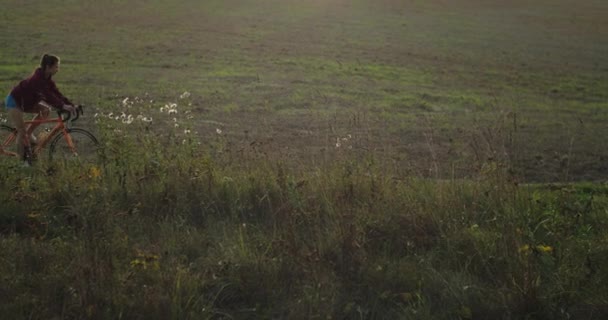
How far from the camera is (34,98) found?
9.50 meters

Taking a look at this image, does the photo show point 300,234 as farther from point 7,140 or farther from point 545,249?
point 7,140

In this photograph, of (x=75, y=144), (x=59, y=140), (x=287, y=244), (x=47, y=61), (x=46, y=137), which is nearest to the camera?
(x=287, y=244)

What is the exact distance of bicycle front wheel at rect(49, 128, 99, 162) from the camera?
962 cm

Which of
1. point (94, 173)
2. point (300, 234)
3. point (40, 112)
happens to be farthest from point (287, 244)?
point (40, 112)

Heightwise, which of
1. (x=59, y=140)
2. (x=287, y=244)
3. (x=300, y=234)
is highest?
(x=287, y=244)

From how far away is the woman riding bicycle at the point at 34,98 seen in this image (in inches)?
366

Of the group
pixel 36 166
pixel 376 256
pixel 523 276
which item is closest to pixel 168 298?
pixel 376 256

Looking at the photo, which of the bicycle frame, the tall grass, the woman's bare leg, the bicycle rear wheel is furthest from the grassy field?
the bicycle rear wheel

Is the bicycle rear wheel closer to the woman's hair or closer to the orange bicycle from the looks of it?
the orange bicycle

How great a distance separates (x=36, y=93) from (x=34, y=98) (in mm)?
110

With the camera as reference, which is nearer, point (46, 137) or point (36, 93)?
point (36, 93)

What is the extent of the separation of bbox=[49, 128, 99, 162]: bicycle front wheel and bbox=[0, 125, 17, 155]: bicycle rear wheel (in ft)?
2.12

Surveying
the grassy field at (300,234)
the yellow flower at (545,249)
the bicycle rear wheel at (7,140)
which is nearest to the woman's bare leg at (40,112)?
the bicycle rear wheel at (7,140)

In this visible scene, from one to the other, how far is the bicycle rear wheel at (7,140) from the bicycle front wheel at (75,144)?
646mm
